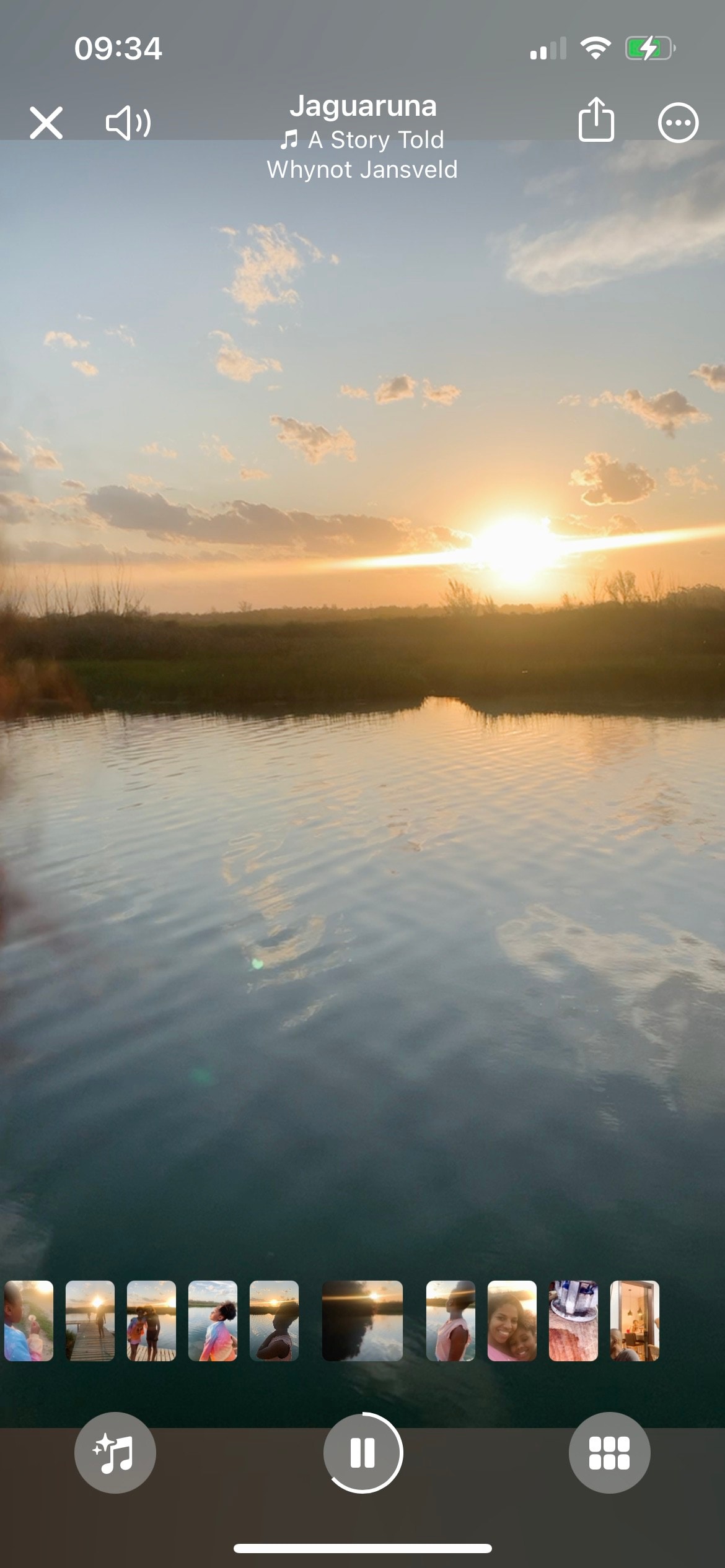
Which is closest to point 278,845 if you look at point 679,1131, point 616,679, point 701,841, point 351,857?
point 351,857

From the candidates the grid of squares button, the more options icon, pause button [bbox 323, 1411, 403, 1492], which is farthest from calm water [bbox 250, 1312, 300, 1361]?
the more options icon

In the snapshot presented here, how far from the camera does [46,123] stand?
498 centimetres

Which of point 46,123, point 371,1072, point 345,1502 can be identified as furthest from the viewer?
point 371,1072

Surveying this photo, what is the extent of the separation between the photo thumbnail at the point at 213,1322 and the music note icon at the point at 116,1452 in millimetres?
403

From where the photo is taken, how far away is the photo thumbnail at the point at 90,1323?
3.91m

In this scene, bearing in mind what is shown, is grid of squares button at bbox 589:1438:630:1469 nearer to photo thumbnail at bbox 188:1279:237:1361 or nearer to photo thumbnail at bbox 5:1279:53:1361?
photo thumbnail at bbox 188:1279:237:1361

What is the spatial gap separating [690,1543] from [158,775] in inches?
878

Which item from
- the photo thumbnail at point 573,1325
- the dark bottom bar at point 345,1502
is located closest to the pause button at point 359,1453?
the dark bottom bar at point 345,1502

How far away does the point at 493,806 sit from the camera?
20094 mm

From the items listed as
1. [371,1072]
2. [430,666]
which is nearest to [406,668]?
[430,666]

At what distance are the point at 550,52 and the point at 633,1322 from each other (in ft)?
18.9

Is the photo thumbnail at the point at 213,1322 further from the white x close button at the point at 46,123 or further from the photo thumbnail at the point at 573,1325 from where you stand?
the white x close button at the point at 46,123

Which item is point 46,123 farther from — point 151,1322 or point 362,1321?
point 362,1321

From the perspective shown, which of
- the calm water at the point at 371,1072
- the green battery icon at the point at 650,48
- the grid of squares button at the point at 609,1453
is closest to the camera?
the grid of squares button at the point at 609,1453
